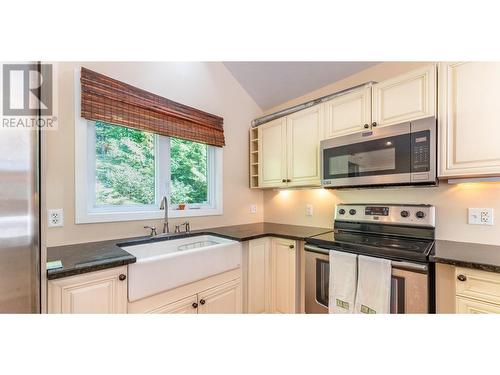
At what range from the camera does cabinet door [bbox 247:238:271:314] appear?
192 centimetres

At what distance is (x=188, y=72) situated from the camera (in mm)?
2160

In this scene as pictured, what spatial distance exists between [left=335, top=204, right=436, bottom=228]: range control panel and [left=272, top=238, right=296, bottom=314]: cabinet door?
560 mm

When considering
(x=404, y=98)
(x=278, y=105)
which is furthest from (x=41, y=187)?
(x=278, y=105)

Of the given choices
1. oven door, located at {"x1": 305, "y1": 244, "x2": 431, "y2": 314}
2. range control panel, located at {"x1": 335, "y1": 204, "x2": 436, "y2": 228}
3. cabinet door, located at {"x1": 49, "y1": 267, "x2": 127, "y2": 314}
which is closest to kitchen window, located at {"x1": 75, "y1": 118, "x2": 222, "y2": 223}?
cabinet door, located at {"x1": 49, "y1": 267, "x2": 127, "y2": 314}

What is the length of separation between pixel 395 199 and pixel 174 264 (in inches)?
70.2

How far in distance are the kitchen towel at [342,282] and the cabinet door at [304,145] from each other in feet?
2.48

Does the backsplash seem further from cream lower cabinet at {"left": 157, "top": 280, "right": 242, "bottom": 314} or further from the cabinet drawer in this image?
cream lower cabinet at {"left": 157, "top": 280, "right": 242, "bottom": 314}

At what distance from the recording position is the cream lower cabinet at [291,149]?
2.08 m

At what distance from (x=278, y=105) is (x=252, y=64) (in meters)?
0.58

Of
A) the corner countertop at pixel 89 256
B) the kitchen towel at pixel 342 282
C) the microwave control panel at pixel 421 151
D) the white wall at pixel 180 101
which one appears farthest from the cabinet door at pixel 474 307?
the white wall at pixel 180 101

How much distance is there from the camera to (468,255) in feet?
4.05

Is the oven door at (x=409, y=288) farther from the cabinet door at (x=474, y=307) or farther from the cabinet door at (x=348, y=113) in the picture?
the cabinet door at (x=348, y=113)

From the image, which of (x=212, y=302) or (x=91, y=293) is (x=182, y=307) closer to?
(x=212, y=302)

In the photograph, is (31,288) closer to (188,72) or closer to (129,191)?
(129,191)
